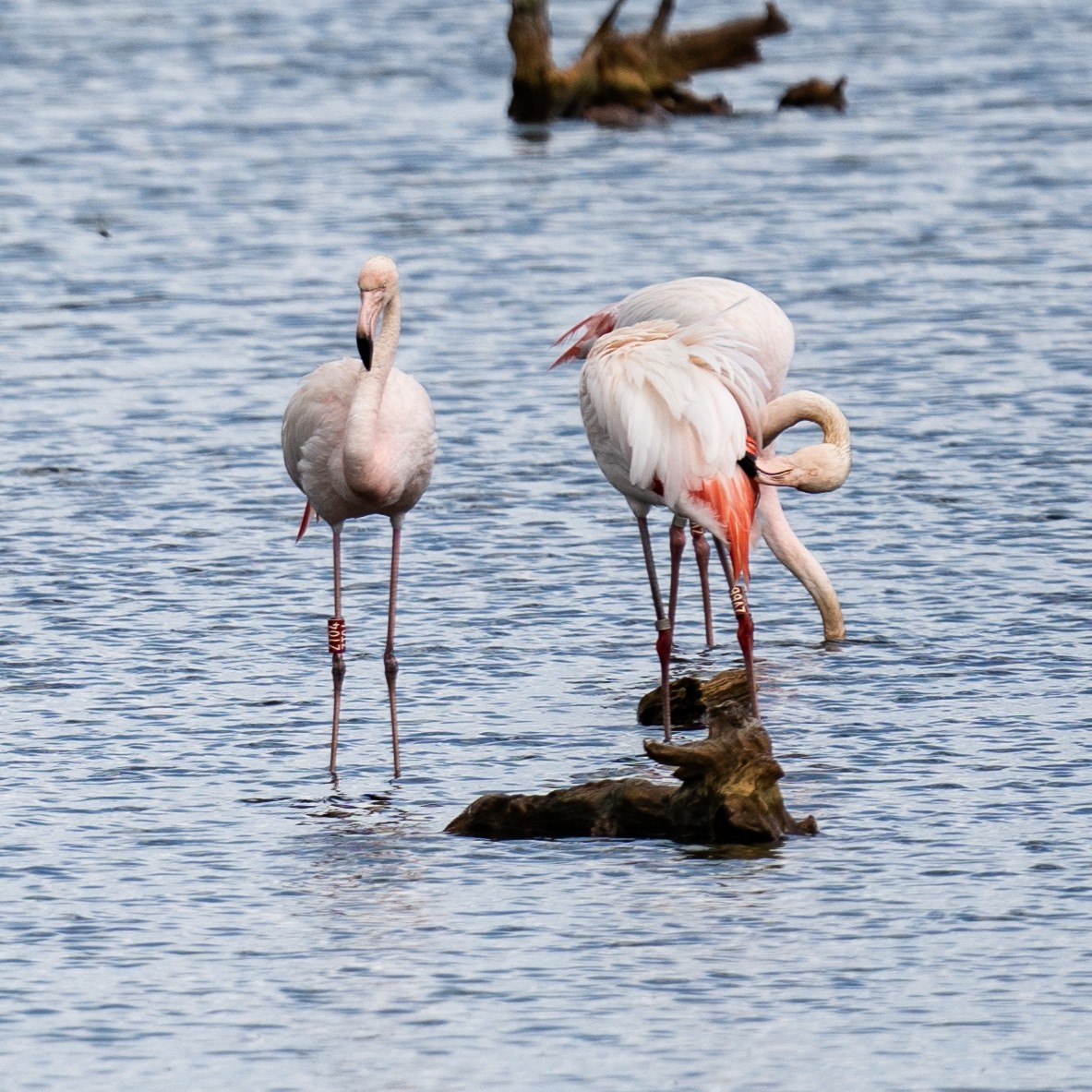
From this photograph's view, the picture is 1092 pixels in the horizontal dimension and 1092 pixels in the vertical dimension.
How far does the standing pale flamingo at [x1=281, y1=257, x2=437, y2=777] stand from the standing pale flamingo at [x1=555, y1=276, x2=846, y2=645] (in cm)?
156

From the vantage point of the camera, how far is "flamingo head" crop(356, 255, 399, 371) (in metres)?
9.07

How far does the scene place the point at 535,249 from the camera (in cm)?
2055

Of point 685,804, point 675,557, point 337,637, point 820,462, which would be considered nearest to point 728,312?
point 675,557

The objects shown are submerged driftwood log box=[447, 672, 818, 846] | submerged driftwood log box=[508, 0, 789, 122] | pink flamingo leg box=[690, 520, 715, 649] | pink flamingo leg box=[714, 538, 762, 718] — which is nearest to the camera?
submerged driftwood log box=[447, 672, 818, 846]

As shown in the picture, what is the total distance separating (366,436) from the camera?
9.16 metres

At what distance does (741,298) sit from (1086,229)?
10.7 meters

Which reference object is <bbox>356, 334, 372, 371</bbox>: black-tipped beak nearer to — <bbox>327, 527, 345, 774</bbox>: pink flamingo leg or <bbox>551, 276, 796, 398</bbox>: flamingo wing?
<bbox>327, 527, 345, 774</bbox>: pink flamingo leg

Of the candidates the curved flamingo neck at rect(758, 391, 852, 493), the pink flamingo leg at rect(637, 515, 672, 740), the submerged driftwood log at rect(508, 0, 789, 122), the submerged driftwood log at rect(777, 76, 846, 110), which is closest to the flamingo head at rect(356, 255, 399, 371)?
the pink flamingo leg at rect(637, 515, 672, 740)

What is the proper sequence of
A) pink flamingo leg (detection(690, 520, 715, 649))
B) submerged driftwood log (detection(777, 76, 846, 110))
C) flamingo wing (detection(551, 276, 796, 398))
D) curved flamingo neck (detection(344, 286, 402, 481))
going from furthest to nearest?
submerged driftwood log (detection(777, 76, 846, 110)) < pink flamingo leg (detection(690, 520, 715, 649)) < flamingo wing (detection(551, 276, 796, 398)) < curved flamingo neck (detection(344, 286, 402, 481))

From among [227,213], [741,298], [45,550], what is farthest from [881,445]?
[227,213]

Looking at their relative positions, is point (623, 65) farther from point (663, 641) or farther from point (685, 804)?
point (685, 804)

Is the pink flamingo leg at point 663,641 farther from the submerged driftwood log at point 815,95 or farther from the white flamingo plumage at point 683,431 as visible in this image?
the submerged driftwood log at point 815,95

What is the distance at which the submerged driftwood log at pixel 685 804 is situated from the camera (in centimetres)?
815

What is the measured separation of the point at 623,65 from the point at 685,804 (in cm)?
2028
